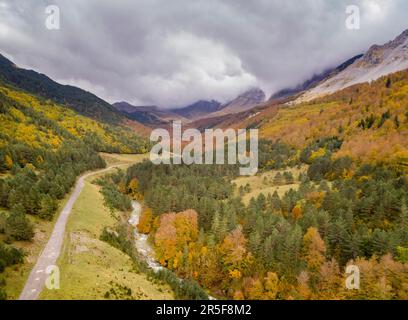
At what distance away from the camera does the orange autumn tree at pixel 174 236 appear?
73.8m

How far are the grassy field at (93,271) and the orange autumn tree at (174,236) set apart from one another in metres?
16.9

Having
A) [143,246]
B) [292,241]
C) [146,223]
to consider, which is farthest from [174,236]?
[292,241]

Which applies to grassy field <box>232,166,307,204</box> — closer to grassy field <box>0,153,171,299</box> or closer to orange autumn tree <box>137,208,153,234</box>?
orange autumn tree <box>137,208,153,234</box>

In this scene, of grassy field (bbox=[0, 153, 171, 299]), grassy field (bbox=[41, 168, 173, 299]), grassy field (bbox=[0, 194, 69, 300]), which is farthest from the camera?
grassy field (bbox=[41, 168, 173, 299])

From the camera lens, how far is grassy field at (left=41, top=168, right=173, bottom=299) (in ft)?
124

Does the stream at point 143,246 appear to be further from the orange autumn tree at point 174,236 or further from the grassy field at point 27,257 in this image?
the grassy field at point 27,257

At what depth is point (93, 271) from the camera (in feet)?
148

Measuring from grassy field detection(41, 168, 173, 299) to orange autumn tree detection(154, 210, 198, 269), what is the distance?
1693 centimetres

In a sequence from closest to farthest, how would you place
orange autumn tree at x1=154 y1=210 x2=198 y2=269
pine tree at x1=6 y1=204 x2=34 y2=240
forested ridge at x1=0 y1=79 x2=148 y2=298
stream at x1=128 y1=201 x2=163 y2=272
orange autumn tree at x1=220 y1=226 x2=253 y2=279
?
1. pine tree at x1=6 y1=204 x2=34 y2=240
2. forested ridge at x1=0 y1=79 x2=148 y2=298
3. orange autumn tree at x1=220 y1=226 x2=253 y2=279
4. stream at x1=128 y1=201 x2=163 y2=272
5. orange autumn tree at x1=154 y1=210 x2=198 y2=269

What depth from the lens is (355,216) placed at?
78500mm

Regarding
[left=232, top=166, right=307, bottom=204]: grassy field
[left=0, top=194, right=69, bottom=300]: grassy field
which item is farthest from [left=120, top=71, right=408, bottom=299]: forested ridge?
[left=0, top=194, right=69, bottom=300]: grassy field

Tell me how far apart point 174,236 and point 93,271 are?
116 ft

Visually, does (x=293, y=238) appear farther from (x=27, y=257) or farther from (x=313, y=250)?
(x=27, y=257)

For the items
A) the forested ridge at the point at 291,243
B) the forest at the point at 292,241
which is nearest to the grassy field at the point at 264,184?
the forest at the point at 292,241
